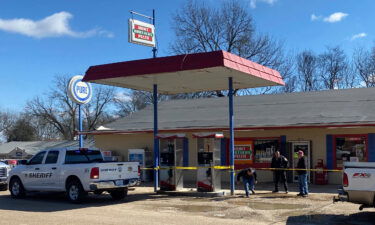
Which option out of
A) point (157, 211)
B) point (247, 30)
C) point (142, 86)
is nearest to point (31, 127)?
point (247, 30)

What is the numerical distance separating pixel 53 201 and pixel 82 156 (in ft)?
5.90

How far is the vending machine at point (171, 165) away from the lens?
16.8 metres

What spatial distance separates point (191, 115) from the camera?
82.8ft

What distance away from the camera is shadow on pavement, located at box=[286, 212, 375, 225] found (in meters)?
10.7

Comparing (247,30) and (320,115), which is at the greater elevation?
(247,30)

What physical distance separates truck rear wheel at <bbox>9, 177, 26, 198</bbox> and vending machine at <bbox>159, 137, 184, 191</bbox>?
499 centimetres

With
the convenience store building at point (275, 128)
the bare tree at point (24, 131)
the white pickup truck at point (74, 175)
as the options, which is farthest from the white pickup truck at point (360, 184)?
the bare tree at point (24, 131)

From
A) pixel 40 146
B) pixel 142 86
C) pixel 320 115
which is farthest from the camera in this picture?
pixel 40 146

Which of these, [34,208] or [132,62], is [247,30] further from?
[34,208]

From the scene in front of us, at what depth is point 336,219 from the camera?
11.1 meters

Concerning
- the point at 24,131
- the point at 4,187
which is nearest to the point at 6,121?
the point at 24,131

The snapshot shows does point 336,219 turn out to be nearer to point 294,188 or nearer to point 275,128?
point 294,188

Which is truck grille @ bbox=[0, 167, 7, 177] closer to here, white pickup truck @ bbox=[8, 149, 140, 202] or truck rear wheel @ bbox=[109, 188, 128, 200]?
white pickup truck @ bbox=[8, 149, 140, 202]

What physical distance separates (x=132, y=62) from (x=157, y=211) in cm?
543
